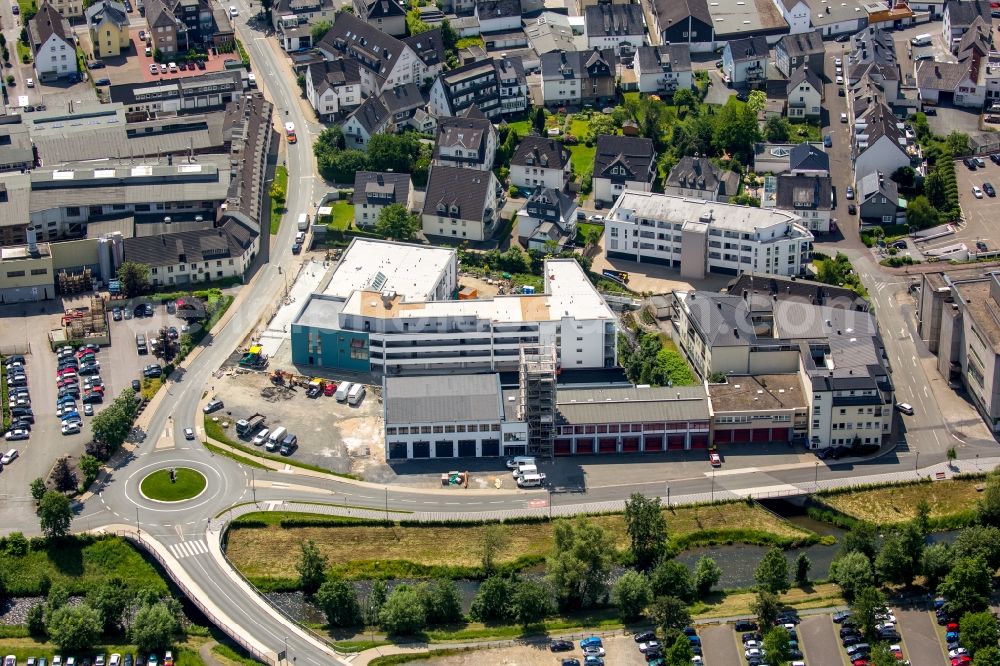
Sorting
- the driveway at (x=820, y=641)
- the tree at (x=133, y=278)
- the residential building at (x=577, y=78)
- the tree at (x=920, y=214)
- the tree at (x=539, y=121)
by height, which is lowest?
the driveway at (x=820, y=641)

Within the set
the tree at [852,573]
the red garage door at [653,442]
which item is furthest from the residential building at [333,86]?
the tree at [852,573]

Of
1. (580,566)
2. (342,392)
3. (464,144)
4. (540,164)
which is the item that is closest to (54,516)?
(342,392)

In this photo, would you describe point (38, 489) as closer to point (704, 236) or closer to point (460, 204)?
point (460, 204)

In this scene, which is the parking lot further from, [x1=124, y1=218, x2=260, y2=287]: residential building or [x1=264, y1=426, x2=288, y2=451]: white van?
[x1=124, y1=218, x2=260, y2=287]: residential building

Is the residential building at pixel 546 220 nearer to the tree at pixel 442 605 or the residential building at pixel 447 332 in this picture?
the residential building at pixel 447 332

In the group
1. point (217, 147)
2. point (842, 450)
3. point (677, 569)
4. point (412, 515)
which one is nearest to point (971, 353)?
point (842, 450)

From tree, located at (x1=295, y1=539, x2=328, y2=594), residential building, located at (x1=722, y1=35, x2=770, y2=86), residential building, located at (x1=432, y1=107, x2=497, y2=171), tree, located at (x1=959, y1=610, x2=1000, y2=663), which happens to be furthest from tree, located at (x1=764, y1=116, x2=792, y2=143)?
tree, located at (x1=295, y1=539, x2=328, y2=594)
